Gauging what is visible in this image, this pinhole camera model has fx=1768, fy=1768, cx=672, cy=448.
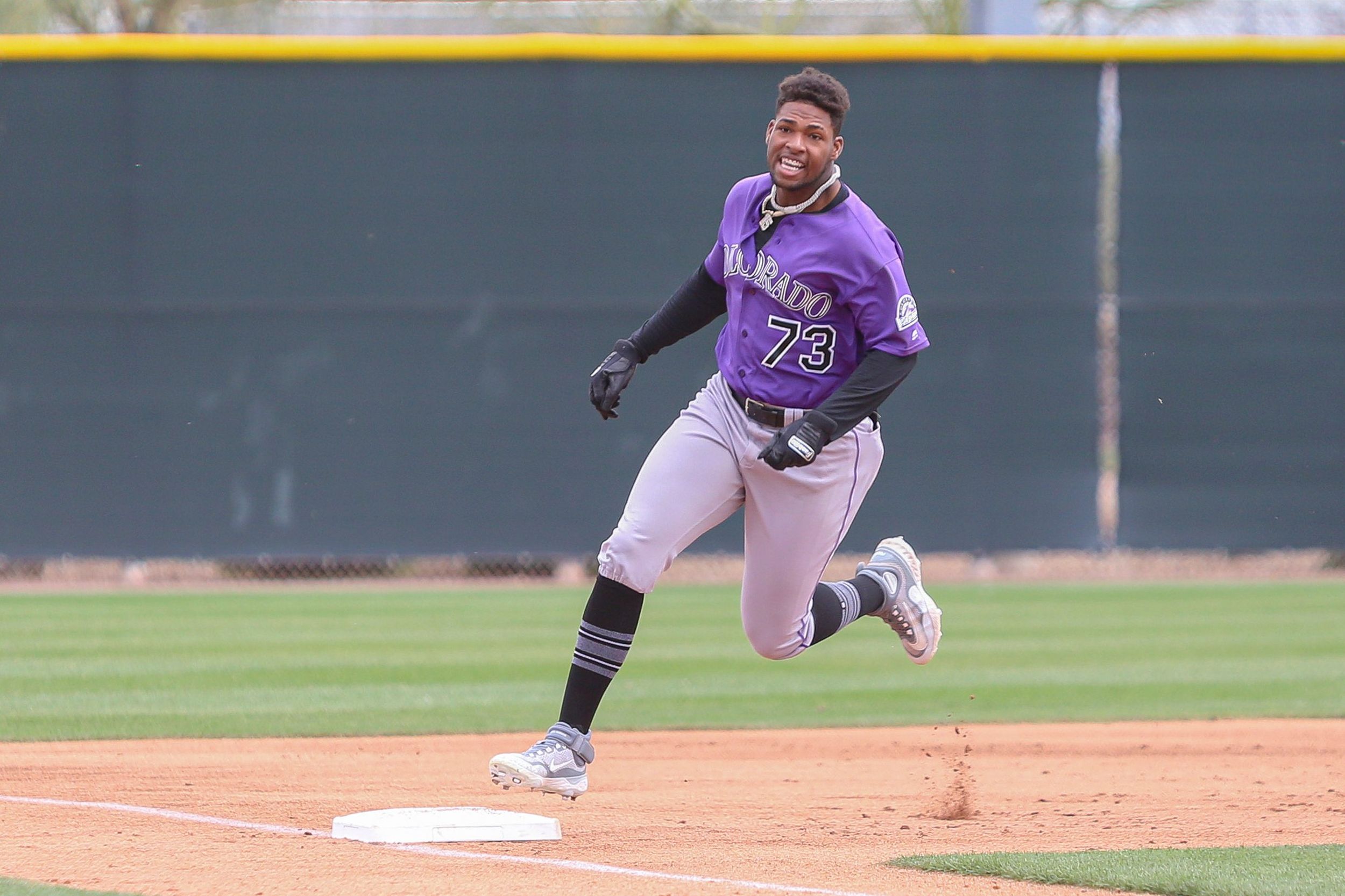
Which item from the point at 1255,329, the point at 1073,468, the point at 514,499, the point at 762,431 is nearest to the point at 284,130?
the point at 514,499

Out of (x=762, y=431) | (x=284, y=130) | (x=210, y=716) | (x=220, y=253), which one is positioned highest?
(x=284, y=130)

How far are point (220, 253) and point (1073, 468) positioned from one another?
20.2 ft

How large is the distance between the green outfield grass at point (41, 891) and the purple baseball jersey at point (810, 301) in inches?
81.7

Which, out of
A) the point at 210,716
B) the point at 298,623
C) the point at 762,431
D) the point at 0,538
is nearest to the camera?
the point at 762,431

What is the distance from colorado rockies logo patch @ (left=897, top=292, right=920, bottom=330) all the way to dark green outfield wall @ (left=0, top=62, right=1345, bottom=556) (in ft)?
24.5

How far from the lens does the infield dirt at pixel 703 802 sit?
4.02m

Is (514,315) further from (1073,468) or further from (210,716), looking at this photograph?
(210,716)

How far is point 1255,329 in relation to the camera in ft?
41.4

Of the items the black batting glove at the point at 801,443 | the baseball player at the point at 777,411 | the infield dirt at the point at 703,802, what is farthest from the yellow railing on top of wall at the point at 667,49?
the black batting glove at the point at 801,443

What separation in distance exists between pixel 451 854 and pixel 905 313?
180 centimetres

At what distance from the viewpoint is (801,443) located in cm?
447

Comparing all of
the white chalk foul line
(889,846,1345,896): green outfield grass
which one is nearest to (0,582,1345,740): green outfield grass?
the white chalk foul line

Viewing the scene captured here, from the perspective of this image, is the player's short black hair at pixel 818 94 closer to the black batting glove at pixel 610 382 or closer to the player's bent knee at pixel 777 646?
the black batting glove at pixel 610 382

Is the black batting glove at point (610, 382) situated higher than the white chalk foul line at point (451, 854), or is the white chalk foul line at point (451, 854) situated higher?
the black batting glove at point (610, 382)
